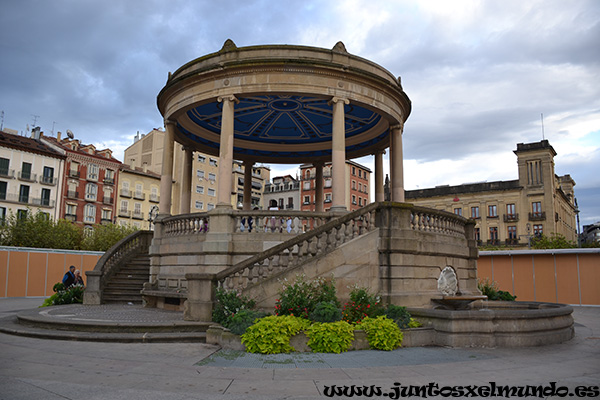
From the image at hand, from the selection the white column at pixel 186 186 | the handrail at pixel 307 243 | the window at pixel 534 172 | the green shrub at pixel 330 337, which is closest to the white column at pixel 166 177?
the white column at pixel 186 186

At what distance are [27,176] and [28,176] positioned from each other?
14 centimetres

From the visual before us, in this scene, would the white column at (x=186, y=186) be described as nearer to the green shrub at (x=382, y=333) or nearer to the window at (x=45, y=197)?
the green shrub at (x=382, y=333)

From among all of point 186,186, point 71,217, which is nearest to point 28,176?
point 71,217

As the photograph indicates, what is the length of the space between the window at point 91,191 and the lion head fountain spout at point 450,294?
214 ft

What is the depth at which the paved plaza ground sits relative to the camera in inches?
289

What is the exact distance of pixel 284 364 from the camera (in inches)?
372

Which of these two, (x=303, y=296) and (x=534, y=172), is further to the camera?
(x=534, y=172)

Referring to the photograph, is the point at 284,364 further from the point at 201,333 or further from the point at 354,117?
the point at 354,117

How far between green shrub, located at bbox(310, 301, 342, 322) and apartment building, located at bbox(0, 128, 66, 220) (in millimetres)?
57573

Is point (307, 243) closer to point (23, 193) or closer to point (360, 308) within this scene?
point (360, 308)

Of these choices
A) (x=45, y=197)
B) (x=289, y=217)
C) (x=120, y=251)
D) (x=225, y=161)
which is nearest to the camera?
(x=289, y=217)

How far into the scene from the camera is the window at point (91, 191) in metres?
69.0

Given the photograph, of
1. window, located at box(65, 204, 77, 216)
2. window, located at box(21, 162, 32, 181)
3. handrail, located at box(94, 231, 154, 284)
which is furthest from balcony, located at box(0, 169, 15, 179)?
handrail, located at box(94, 231, 154, 284)

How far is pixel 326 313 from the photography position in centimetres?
1142
